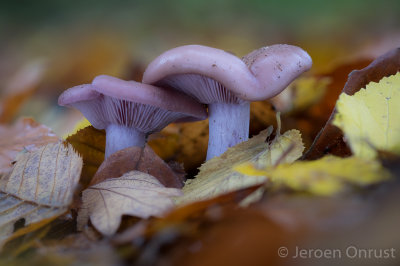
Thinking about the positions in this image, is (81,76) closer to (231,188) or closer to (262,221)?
(231,188)

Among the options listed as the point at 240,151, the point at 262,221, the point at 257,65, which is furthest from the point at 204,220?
the point at 257,65

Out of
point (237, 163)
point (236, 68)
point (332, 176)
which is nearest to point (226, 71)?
point (236, 68)

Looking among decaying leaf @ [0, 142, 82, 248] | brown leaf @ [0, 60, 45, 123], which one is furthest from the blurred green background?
decaying leaf @ [0, 142, 82, 248]

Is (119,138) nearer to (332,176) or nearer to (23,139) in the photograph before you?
(23,139)

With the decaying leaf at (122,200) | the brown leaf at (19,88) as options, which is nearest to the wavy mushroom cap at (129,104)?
the decaying leaf at (122,200)

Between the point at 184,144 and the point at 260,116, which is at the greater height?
the point at 260,116
